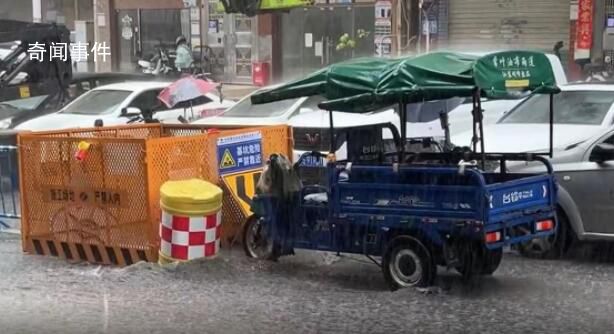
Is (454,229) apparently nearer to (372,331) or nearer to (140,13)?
(372,331)

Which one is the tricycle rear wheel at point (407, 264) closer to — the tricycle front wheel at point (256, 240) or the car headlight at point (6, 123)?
the tricycle front wheel at point (256, 240)

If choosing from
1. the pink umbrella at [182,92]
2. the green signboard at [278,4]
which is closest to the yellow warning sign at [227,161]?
the pink umbrella at [182,92]

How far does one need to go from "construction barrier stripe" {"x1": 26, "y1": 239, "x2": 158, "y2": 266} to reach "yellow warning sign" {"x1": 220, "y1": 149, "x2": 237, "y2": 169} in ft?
4.02

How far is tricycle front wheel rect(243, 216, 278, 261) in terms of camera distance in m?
9.07

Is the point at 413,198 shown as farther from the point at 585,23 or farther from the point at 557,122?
the point at 585,23

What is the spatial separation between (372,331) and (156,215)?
9.92 ft

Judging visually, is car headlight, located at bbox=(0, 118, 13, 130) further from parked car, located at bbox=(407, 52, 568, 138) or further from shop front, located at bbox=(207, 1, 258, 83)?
shop front, located at bbox=(207, 1, 258, 83)

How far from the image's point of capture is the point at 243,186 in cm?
993

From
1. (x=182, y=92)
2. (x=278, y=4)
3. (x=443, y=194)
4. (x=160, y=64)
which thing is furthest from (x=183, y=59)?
(x=443, y=194)

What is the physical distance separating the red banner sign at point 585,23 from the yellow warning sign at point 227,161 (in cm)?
1349

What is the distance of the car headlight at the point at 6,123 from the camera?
15.7m

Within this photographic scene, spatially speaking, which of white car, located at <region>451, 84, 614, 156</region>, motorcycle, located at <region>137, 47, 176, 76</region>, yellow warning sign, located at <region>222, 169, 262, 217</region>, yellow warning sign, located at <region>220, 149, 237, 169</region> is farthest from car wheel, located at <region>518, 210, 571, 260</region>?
motorcycle, located at <region>137, 47, 176, 76</region>

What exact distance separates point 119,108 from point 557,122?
7.44 meters

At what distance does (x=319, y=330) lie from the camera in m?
6.82
